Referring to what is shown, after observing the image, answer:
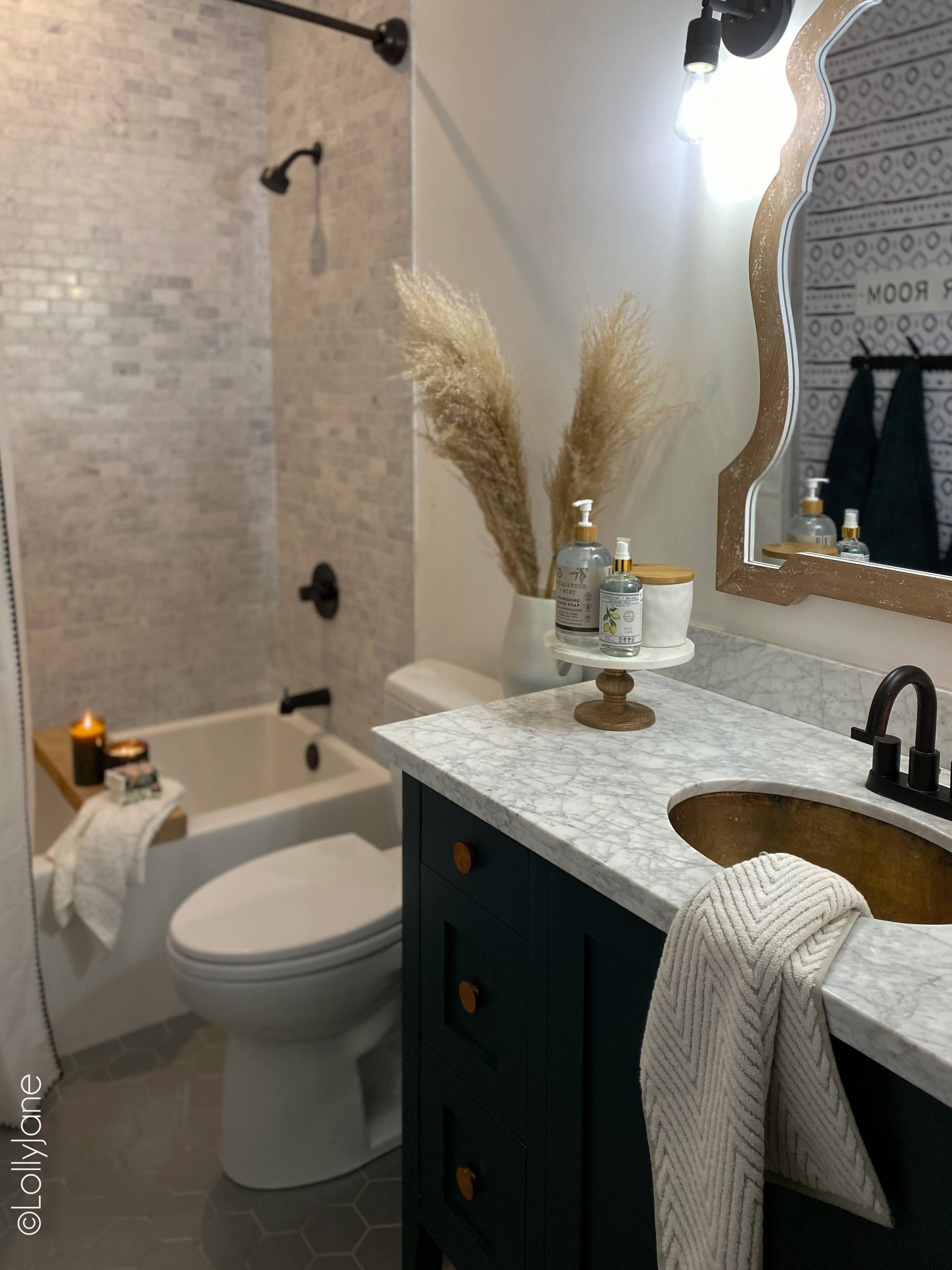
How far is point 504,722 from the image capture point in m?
1.40

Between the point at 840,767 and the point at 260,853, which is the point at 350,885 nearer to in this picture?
the point at 260,853

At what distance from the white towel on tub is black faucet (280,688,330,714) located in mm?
547

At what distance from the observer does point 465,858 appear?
1.24 meters

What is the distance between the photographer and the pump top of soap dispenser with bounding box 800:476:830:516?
4.41ft

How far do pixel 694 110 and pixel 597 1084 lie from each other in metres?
1.28

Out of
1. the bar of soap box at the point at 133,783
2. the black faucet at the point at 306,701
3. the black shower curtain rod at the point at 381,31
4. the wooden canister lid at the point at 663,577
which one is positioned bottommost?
the bar of soap box at the point at 133,783

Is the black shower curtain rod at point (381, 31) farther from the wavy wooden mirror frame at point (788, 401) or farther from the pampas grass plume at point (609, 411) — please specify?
the wavy wooden mirror frame at point (788, 401)

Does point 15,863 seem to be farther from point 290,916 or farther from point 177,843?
point 290,916

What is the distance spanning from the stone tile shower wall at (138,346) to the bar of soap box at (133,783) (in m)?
0.57

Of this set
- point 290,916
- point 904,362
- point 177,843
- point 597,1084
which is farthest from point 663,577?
point 177,843

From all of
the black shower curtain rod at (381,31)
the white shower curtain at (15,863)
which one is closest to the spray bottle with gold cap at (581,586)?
the white shower curtain at (15,863)

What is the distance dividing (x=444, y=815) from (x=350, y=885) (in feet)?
2.12

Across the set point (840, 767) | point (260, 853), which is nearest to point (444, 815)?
point (840, 767)

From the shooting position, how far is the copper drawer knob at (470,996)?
127 cm
